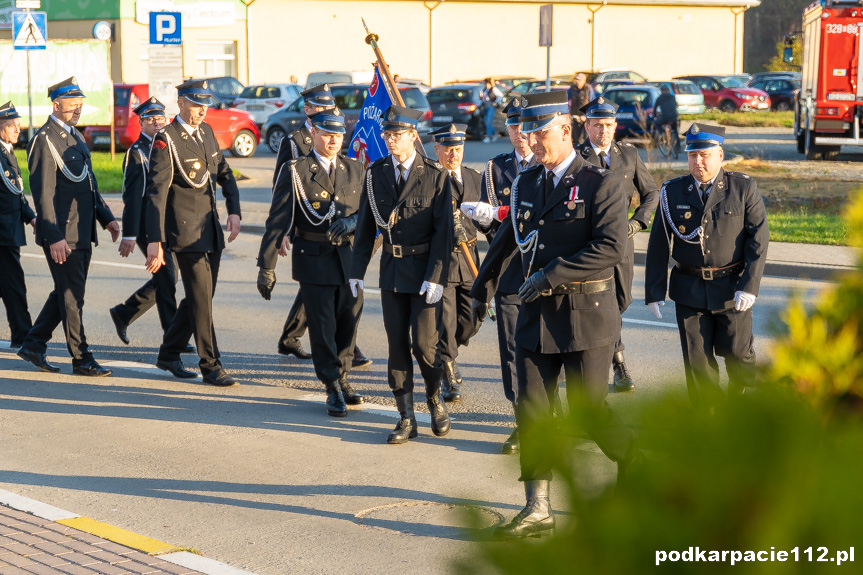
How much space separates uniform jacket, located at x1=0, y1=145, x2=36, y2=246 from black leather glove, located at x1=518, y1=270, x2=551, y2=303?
18.4 ft

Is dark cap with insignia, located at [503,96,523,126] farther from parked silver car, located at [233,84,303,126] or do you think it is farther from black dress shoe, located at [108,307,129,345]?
parked silver car, located at [233,84,303,126]

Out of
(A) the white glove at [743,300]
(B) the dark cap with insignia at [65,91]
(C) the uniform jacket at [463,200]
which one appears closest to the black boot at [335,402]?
(C) the uniform jacket at [463,200]

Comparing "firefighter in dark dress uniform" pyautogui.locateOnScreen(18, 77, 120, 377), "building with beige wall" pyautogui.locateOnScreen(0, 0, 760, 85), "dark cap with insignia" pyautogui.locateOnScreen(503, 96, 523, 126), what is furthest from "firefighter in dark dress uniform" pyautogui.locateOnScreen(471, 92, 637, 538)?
"building with beige wall" pyautogui.locateOnScreen(0, 0, 760, 85)

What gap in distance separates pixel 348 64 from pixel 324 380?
45.5 m

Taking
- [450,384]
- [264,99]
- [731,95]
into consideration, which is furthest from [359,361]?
[731,95]

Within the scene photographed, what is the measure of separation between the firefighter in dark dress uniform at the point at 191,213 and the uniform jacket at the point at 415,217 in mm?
1713

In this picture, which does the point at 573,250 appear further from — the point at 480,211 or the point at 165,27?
the point at 165,27

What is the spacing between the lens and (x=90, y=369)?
28.1 feet

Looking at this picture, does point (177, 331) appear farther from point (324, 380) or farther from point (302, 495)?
point (302, 495)

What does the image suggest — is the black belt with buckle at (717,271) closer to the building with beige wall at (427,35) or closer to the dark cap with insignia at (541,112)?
the dark cap with insignia at (541,112)

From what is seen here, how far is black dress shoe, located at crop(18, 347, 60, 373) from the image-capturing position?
342 inches

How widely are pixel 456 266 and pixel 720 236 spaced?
1750 millimetres

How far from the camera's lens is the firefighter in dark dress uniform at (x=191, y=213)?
813 cm

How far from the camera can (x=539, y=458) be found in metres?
1.22
